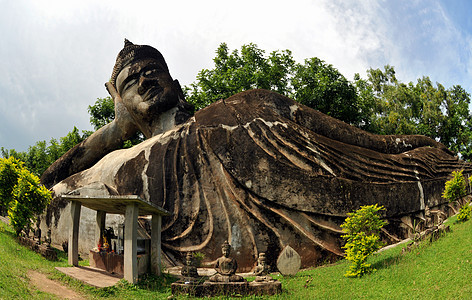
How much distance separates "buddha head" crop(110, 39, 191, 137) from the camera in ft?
41.1

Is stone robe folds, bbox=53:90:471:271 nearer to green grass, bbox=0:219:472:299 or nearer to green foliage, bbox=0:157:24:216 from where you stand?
green grass, bbox=0:219:472:299

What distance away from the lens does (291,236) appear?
373 inches

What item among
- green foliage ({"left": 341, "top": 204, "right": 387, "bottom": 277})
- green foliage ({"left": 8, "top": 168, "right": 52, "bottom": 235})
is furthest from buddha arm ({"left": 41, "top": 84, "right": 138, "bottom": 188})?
green foliage ({"left": 341, "top": 204, "right": 387, "bottom": 277})

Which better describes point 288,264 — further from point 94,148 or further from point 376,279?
point 94,148

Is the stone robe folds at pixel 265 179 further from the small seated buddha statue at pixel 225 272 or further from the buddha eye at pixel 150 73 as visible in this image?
the buddha eye at pixel 150 73

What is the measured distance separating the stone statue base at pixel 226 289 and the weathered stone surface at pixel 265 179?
2224 millimetres

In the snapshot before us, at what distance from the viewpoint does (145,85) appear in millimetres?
12648

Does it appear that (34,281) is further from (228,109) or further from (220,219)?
(228,109)

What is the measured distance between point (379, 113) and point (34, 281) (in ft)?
77.3

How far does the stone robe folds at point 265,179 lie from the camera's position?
953 cm

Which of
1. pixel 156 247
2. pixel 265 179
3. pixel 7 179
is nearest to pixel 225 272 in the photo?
pixel 156 247

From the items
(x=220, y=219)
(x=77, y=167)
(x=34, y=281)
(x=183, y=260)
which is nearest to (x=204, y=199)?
(x=220, y=219)

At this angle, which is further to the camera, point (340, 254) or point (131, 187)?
point (131, 187)

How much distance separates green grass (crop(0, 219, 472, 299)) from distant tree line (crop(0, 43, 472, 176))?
477 inches
